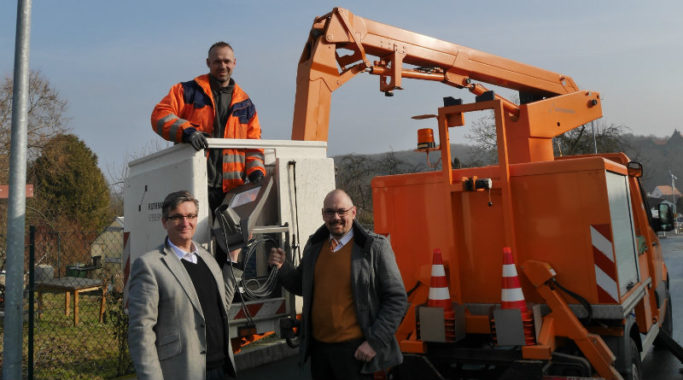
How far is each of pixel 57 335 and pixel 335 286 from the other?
6.95 metres

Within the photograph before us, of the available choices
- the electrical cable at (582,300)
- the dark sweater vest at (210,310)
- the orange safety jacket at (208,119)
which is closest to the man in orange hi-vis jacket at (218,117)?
the orange safety jacket at (208,119)

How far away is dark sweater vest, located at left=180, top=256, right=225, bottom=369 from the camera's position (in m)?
2.68

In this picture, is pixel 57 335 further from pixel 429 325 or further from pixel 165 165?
pixel 429 325

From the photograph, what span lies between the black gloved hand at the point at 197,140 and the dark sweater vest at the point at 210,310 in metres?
1.16

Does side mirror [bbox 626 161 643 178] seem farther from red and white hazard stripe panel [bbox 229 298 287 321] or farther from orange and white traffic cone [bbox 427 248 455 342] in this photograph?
red and white hazard stripe panel [bbox 229 298 287 321]

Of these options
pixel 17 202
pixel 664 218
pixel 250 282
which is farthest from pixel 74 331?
pixel 664 218

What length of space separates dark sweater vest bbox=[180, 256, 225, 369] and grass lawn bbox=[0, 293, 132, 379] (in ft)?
11.4

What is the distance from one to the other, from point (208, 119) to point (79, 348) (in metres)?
4.72

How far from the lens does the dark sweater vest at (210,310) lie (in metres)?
2.68

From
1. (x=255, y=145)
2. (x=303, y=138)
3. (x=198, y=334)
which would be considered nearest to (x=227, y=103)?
(x=255, y=145)

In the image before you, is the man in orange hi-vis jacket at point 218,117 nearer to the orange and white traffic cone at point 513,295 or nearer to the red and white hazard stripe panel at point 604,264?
the orange and white traffic cone at point 513,295

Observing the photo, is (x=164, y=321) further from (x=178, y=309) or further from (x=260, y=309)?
(x=260, y=309)

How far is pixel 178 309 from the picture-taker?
253 cm

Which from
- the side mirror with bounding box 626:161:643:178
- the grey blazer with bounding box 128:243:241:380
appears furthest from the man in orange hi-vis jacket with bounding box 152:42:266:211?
the side mirror with bounding box 626:161:643:178
